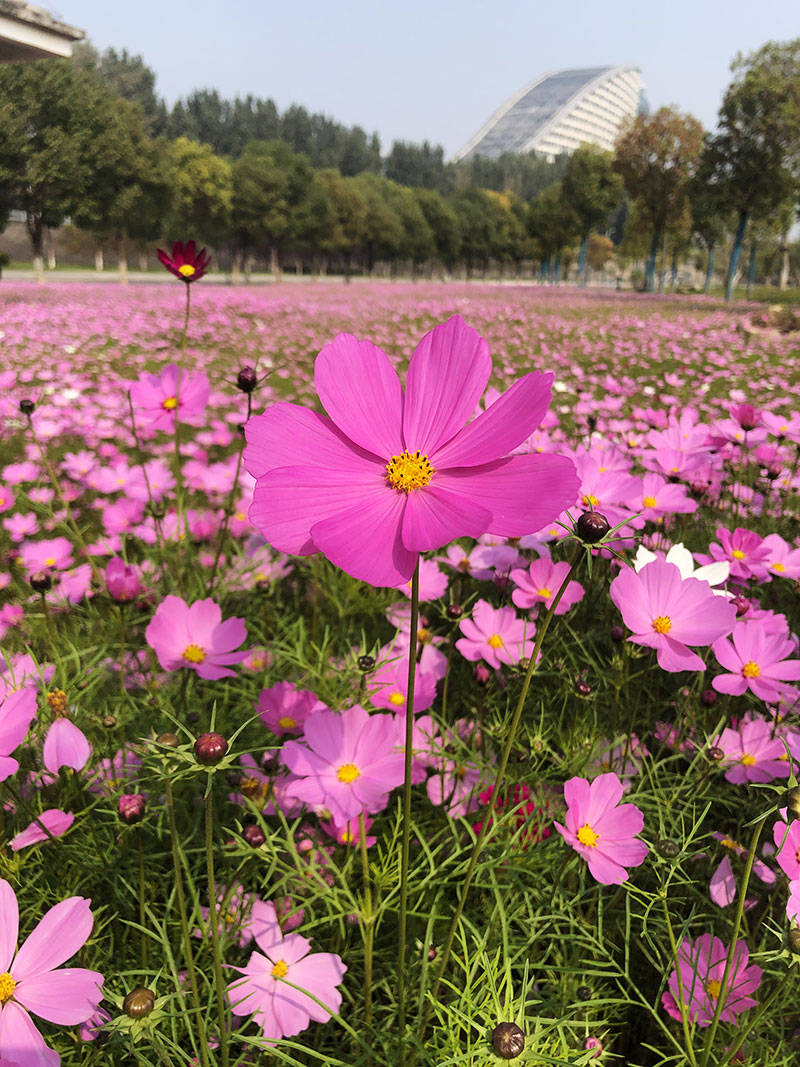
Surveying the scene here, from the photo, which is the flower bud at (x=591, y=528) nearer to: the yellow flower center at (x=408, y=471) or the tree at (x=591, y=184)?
the yellow flower center at (x=408, y=471)

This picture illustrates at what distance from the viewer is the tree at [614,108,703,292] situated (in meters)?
21.4

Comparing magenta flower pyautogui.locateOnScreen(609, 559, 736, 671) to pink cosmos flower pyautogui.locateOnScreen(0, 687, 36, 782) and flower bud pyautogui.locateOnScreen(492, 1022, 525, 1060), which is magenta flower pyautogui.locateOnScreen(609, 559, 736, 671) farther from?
pink cosmos flower pyautogui.locateOnScreen(0, 687, 36, 782)

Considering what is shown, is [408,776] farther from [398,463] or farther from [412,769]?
[412,769]

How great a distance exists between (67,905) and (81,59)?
52.5 m

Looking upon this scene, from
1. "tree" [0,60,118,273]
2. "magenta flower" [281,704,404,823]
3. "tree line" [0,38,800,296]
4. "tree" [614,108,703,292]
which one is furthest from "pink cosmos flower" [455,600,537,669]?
"tree" [614,108,703,292]

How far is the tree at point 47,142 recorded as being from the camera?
423 inches

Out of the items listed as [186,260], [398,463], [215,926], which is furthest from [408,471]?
[186,260]

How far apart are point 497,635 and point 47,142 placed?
1588cm

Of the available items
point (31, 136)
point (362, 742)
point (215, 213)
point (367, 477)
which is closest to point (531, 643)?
point (362, 742)

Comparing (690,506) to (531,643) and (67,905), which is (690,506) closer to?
(531,643)

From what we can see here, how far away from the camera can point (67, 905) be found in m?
0.49

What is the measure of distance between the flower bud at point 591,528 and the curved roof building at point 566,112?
105803 millimetres

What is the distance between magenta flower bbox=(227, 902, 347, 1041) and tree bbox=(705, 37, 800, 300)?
21.3m

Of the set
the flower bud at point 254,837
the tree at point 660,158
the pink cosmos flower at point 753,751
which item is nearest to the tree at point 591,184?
the tree at point 660,158
